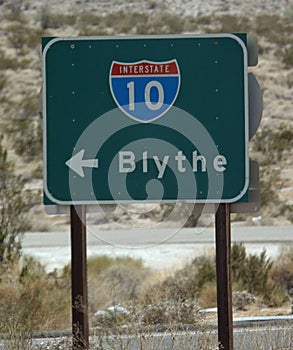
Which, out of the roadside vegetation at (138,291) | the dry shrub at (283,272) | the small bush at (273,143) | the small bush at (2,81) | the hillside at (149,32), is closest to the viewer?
the roadside vegetation at (138,291)

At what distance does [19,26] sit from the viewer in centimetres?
4688

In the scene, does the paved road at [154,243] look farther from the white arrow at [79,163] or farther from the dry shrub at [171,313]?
the white arrow at [79,163]

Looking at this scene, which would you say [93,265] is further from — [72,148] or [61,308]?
[72,148]

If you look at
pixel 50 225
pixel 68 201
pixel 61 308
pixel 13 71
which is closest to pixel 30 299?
pixel 61 308

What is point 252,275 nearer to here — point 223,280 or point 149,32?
point 223,280

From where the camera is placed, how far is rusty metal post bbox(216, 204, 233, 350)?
22.4ft

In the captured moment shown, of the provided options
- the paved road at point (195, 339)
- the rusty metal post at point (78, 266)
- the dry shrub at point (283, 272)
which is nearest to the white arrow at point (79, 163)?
the rusty metal post at point (78, 266)

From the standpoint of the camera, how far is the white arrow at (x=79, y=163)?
22.6 ft

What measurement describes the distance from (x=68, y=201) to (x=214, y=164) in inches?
40.2

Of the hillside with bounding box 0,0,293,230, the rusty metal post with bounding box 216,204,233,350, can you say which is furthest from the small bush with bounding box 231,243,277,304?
the hillside with bounding box 0,0,293,230

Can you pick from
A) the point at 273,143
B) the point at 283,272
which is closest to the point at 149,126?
the point at 283,272

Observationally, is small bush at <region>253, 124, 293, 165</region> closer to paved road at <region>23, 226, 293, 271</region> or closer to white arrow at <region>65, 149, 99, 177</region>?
paved road at <region>23, 226, 293, 271</region>

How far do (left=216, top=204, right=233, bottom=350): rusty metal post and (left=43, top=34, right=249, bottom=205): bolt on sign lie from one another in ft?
0.54

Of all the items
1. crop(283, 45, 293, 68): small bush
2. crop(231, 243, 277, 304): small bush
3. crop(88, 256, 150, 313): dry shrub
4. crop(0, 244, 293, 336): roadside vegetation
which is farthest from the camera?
crop(283, 45, 293, 68): small bush
